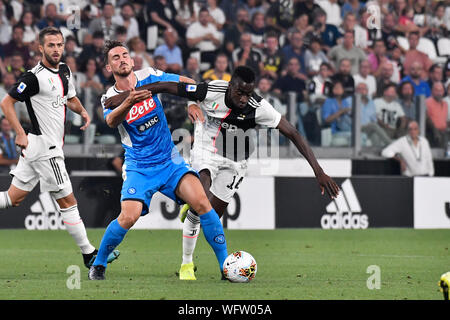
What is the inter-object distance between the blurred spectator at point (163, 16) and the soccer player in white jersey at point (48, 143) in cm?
858

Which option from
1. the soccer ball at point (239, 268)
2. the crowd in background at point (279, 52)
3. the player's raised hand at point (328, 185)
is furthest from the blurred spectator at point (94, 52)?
the player's raised hand at point (328, 185)

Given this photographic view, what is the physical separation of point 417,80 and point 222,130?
33.5 feet

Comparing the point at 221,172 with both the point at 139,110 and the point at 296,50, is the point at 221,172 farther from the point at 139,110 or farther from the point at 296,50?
the point at 296,50

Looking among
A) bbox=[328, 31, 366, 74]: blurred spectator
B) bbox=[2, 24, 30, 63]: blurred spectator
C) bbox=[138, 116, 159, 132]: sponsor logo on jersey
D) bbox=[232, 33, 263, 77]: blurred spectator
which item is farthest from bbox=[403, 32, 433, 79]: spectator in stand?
bbox=[138, 116, 159, 132]: sponsor logo on jersey

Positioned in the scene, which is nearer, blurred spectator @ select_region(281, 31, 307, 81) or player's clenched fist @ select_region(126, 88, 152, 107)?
player's clenched fist @ select_region(126, 88, 152, 107)

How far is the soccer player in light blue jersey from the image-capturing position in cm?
829

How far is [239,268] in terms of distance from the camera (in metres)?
8.12

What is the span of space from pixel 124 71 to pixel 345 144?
8.89 m

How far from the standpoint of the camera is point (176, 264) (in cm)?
1032

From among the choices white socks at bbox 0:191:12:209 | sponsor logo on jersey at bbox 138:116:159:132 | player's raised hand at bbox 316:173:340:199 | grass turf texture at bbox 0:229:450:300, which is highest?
sponsor logo on jersey at bbox 138:116:159:132

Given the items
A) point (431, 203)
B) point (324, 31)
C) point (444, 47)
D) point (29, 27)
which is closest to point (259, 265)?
point (431, 203)

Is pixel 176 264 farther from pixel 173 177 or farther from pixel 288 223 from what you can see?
pixel 288 223

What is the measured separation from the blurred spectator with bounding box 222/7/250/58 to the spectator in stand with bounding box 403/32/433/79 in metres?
3.52

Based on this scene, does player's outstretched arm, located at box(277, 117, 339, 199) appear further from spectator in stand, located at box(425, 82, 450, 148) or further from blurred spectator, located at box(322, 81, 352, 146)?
spectator in stand, located at box(425, 82, 450, 148)
